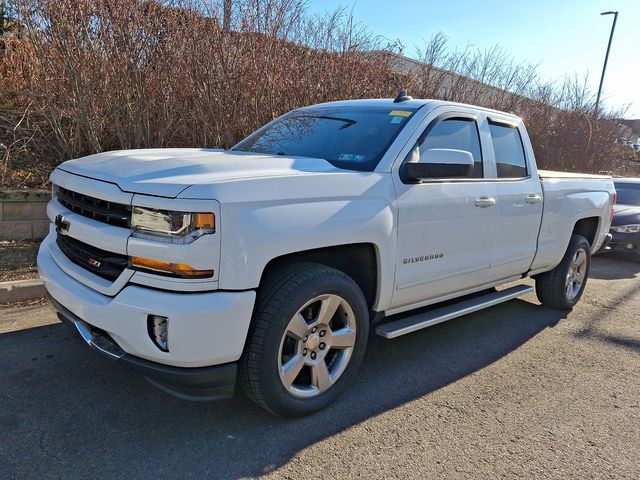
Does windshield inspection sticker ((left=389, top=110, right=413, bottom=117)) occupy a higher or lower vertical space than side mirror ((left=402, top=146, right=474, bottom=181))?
higher

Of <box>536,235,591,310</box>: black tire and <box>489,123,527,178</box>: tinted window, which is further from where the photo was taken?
<box>536,235,591,310</box>: black tire

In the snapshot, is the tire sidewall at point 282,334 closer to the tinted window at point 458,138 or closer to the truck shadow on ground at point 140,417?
the truck shadow on ground at point 140,417

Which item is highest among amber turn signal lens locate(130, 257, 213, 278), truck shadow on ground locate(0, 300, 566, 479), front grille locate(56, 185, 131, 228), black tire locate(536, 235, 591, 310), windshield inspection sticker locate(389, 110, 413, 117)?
windshield inspection sticker locate(389, 110, 413, 117)

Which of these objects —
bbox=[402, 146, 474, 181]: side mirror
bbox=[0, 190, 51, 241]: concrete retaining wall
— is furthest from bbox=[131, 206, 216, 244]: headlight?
bbox=[0, 190, 51, 241]: concrete retaining wall

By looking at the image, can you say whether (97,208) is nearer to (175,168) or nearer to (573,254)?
(175,168)

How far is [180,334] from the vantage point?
93.6 inches

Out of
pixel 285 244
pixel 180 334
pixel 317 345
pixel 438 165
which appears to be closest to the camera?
pixel 180 334

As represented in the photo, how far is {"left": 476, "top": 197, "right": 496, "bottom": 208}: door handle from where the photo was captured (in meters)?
3.83

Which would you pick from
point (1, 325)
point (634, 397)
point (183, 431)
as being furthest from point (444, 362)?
point (1, 325)

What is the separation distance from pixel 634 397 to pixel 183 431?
314 cm

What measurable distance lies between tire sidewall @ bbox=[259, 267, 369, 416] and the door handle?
134 cm

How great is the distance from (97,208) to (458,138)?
105 inches

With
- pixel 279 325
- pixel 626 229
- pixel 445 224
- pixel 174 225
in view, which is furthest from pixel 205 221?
pixel 626 229

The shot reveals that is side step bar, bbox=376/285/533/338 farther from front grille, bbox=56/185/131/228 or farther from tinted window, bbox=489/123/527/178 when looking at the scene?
front grille, bbox=56/185/131/228
